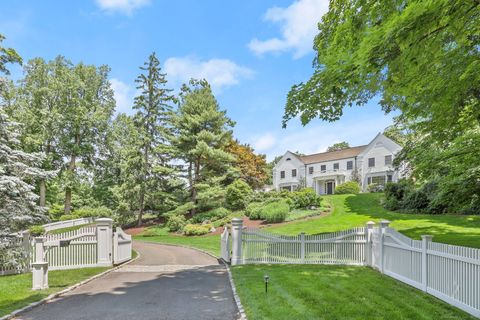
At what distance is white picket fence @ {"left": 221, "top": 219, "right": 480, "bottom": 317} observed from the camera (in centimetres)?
612

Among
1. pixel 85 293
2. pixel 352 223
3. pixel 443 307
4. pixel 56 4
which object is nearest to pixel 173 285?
pixel 85 293

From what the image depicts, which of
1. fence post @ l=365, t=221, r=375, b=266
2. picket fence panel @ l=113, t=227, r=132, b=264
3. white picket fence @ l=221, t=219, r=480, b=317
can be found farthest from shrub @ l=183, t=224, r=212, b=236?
fence post @ l=365, t=221, r=375, b=266

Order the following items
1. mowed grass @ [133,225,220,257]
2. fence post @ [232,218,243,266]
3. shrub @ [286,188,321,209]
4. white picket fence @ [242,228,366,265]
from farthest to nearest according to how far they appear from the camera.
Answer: shrub @ [286,188,321,209], mowed grass @ [133,225,220,257], fence post @ [232,218,243,266], white picket fence @ [242,228,366,265]

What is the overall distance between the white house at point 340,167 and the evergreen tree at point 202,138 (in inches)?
646

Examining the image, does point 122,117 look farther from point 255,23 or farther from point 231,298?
point 231,298

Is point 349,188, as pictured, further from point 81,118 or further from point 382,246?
point 81,118

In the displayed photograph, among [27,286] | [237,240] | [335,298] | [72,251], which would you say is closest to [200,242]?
[237,240]

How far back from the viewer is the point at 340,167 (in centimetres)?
4334

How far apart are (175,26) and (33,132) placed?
27778 millimetres

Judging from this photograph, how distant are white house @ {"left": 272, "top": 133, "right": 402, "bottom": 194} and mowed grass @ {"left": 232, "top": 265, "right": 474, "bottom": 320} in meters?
30.7

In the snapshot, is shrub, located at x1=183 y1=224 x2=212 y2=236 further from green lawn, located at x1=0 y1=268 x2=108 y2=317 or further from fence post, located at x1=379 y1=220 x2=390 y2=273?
fence post, located at x1=379 y1=220 x2=390 y2=273

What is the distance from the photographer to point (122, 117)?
40.2 m

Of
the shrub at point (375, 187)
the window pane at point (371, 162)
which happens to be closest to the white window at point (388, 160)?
the window pane at point (371, 162)

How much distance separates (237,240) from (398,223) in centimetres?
1225
